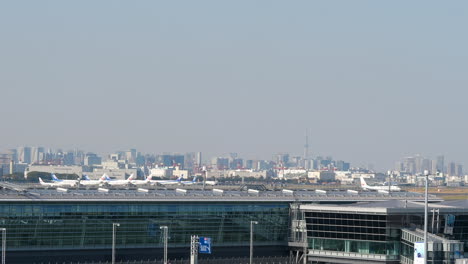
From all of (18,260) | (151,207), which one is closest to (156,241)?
(151,207)

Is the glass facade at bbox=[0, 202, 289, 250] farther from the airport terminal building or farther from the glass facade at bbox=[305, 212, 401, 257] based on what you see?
the glass facade at bbox=[305, 212, 401, 257]

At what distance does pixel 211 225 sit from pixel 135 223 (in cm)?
1143

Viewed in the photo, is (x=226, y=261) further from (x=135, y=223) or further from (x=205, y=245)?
(x=205, y=245)

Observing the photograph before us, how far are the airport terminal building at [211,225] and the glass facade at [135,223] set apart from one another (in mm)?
126

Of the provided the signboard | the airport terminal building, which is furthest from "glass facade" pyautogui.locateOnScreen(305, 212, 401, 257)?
the signboard

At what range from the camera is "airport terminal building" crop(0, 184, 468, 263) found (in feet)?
411

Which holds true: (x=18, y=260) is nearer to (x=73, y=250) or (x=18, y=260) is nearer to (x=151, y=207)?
(x=73, y=250)

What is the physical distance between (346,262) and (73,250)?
117 ft

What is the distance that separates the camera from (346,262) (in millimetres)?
133375

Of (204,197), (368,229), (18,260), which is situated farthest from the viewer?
(204,197)

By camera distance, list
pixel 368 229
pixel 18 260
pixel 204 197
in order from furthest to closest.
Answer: pixel 204 197, pixel 368 229, pixel 18 260

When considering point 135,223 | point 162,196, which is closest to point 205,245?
point 135,223

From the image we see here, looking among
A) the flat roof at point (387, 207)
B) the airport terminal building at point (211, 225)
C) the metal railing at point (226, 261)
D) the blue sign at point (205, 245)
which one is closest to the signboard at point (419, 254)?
the airport terminal building at point (211, 225)

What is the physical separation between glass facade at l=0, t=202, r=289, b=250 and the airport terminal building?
126 mm
